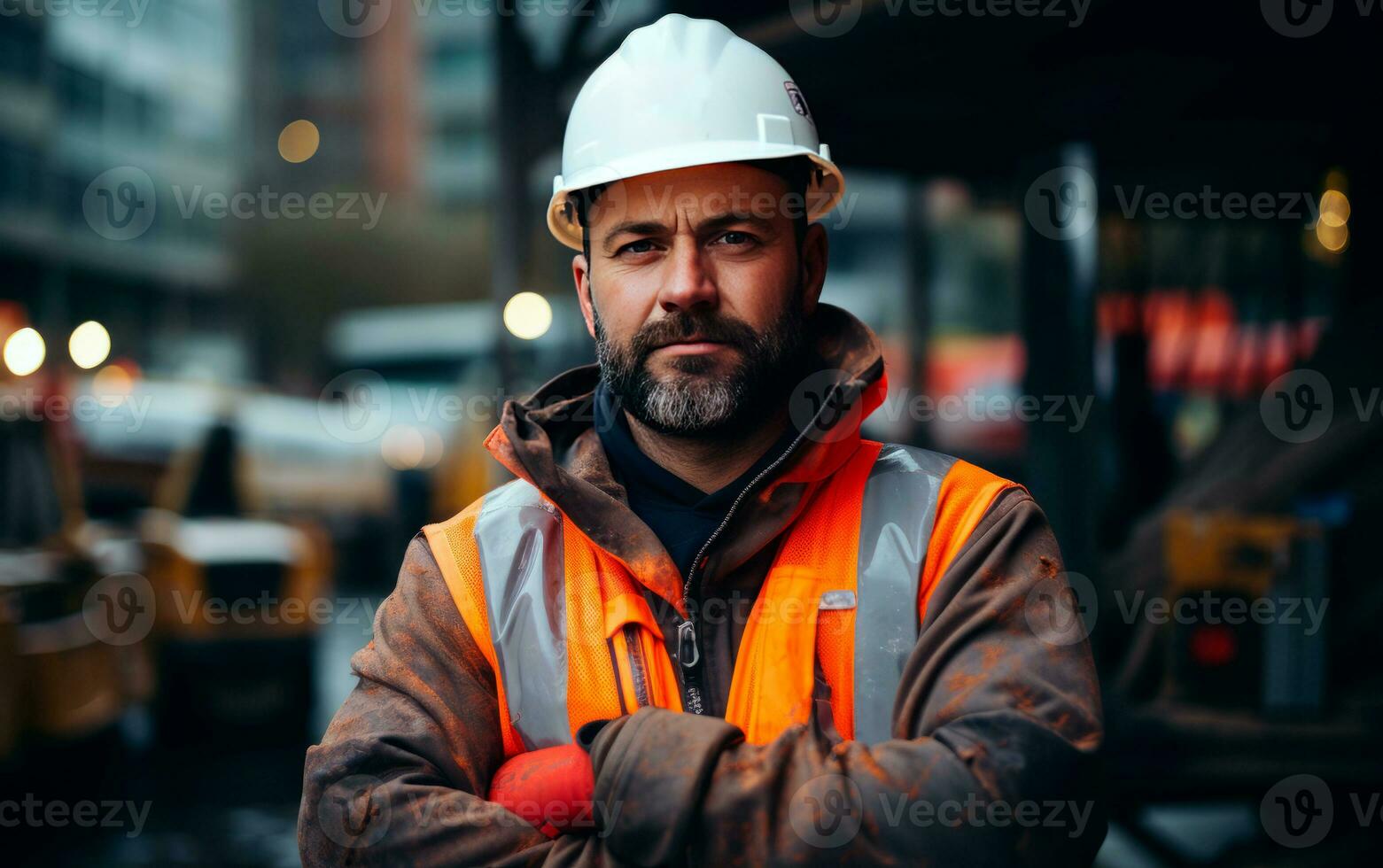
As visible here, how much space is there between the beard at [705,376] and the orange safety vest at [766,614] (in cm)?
23

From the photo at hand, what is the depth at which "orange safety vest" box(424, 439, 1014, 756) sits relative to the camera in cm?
201

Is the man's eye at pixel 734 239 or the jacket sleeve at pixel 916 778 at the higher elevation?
the man's eye at pixel 734 239

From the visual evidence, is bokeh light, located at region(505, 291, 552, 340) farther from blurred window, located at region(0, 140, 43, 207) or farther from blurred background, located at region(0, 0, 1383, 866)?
blurred window, located at region(0, 140, 43, 207)

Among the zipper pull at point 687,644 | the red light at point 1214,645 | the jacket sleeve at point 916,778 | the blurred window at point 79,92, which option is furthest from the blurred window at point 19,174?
the jacket sleeve at point 916,778

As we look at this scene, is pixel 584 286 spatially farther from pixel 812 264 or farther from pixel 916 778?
pixel 916 778

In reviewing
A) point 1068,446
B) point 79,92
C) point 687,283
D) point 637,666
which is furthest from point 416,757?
point 79,92

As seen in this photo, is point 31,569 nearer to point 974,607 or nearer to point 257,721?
point 257,721

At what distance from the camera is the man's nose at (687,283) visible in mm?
2168

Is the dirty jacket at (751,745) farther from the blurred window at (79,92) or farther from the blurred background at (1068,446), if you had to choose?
the blurred window at (79,92)

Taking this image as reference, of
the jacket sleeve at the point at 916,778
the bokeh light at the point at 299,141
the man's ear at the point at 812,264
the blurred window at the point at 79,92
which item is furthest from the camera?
the bokeh light at the point at 299,141

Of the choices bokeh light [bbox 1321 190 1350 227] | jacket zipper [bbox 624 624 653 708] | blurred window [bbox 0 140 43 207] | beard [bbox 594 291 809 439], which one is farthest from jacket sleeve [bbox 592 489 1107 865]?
blurred window [bbox 0 140 43 207]

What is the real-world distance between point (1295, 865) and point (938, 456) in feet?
11.8

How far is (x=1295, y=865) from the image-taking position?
15.8ft

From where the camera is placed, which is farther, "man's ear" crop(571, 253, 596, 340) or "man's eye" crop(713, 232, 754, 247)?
"man's ear" crop(571, 253, 596, 340)
